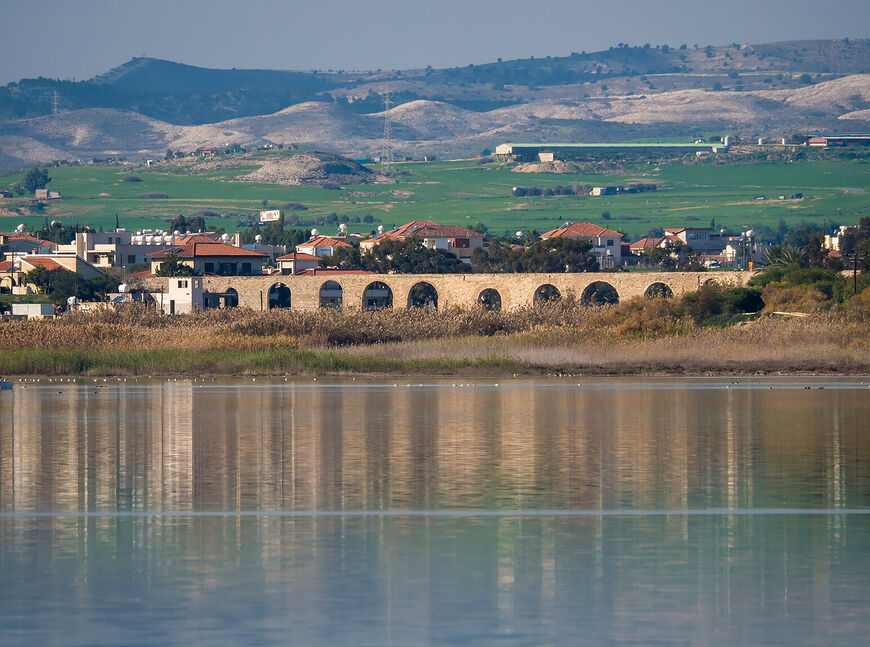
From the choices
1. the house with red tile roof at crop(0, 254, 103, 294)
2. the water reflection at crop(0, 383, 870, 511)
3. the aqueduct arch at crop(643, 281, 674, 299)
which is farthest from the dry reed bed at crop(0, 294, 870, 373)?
the house with red tile roof at crop(0, 254, 103, 294)

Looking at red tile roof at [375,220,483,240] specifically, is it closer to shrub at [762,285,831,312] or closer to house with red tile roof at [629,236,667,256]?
house with red tile roof at [629,236,667,256]

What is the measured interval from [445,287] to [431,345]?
35968 millimetres

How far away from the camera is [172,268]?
7619cm

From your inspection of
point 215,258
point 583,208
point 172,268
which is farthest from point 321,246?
point 583,208

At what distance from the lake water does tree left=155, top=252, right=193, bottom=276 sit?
54765 millimetres

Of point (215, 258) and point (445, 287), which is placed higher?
point (215, 258)

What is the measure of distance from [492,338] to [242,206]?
161387 millimetres

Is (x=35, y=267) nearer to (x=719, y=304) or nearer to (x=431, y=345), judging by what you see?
(x=719, y=304)

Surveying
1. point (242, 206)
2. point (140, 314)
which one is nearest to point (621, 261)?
point (140, 314)

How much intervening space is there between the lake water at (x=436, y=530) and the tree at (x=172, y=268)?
2156 inches

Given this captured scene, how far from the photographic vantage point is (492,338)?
38312 millimetres

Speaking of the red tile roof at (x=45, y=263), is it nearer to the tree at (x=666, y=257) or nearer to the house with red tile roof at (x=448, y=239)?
the house with red tile roof at (x=448, y=239)

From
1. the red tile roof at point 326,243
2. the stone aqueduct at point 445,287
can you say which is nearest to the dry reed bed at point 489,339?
the stone aqueduct at point 445,287

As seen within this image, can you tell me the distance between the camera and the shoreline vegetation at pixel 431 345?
113 feet
